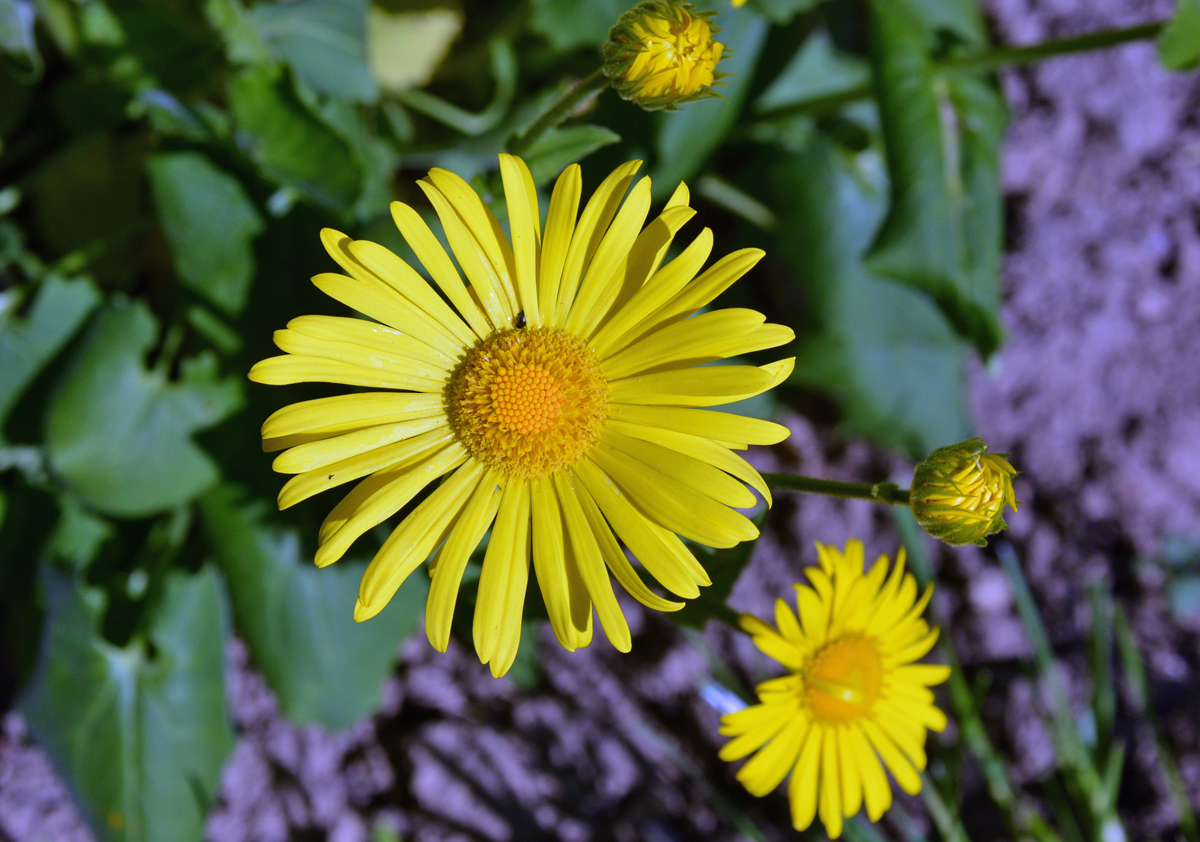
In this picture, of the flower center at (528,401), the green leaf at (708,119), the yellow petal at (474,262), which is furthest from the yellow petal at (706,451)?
the green leaf at (708,119)

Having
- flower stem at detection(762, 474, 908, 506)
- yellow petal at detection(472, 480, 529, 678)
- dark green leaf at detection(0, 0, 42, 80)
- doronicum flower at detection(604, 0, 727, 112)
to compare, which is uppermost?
doronicum flower at detection(604, 0, 727, 112)

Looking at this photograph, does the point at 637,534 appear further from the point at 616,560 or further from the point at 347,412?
the point at 347,412

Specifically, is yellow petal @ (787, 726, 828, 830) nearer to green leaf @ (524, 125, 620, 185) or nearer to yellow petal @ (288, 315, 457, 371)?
yellow petal @ (288, 315, 457, 371)

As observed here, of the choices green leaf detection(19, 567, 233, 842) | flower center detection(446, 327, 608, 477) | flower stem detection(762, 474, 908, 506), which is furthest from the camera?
green leaf detection(19, 567, 233, 842)

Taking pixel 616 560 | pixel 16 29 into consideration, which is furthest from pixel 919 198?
pixel 16 29

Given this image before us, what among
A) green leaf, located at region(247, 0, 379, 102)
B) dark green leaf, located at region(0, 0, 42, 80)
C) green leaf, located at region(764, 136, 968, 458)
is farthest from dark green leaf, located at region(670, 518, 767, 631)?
dark green leaf, located at region(0, 0, 42, 80)

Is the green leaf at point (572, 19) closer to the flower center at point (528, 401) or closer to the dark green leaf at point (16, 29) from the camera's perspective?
the flower center at point (528, 401)
